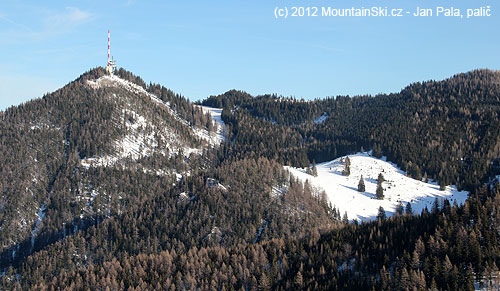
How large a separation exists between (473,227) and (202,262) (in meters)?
87.2

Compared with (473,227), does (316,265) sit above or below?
below

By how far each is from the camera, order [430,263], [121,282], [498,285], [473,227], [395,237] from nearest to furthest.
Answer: [498,285] < [430,263] < [473,227] < [395,237] < [121,282]

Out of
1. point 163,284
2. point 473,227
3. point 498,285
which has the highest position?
point 473,227

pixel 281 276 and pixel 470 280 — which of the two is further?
pixel 281 276

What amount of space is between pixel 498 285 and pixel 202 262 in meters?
93.0

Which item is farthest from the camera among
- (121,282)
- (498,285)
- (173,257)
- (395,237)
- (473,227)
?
(173,257)

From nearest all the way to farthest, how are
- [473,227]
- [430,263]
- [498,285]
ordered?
[498,285] < [430,263] < [473,227]

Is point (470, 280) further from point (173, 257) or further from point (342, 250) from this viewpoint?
point (173, 257)

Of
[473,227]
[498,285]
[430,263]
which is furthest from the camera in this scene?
[473,227]

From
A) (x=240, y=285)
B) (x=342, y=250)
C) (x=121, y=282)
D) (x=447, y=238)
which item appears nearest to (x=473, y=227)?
(x=447, y=238)

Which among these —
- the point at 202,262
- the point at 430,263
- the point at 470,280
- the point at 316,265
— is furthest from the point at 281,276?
the point at 470,280

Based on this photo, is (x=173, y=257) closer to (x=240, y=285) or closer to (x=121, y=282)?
(x=121, y=282)

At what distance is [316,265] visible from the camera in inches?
6442

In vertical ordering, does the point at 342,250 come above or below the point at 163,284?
above
